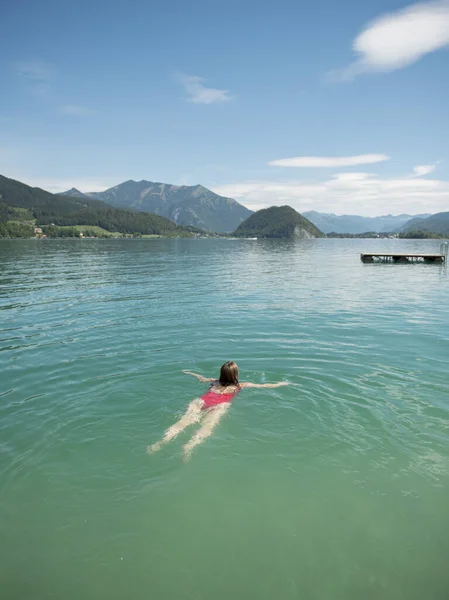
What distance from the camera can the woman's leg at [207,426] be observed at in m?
10.0

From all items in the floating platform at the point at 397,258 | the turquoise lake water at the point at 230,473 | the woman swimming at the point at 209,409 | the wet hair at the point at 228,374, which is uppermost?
the floating platform at the point at 397,258

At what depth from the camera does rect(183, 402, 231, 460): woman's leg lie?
10.0 metres

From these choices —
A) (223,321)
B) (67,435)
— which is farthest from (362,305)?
(67,435)

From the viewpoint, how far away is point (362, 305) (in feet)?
101

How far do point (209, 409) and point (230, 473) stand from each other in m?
2.54

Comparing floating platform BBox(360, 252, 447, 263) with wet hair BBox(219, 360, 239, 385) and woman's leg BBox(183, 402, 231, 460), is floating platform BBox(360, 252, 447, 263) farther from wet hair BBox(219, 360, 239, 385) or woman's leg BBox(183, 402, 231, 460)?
woman's leg BBox(183, 402, 231, 460)

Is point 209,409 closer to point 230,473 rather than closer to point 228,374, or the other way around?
point 228,374

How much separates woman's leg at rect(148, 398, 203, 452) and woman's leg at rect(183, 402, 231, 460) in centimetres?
33

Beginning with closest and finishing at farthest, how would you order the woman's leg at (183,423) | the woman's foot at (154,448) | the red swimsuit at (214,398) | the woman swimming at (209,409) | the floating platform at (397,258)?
the woman's foot at (154,448), the woman's leg at (183,423), the woman swimming at (209,409), the red swimsuit at (214,398), the floating platform at (397,258)

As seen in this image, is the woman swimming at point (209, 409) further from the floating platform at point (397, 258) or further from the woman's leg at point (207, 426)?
the floating platform at point (397, 258)

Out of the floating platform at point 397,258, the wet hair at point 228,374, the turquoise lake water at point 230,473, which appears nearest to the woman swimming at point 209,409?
the wet hair at point 228,374

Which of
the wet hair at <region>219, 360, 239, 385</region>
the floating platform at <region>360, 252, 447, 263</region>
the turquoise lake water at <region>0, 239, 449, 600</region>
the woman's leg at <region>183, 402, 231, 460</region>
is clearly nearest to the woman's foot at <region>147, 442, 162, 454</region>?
the turquoise lake water at <region>0, 239, 449, 600</region>

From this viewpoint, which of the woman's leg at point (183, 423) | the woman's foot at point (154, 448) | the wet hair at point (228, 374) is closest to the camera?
the woman's foot at point (154, 448)

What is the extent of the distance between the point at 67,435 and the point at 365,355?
13486 millimetres
